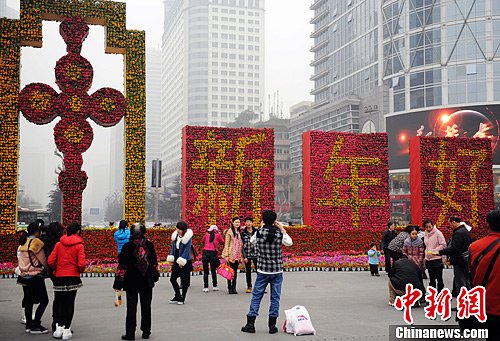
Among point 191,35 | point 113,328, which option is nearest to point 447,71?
point 113,328

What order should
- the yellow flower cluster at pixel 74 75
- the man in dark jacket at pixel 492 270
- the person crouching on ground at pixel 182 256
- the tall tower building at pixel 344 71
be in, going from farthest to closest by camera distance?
the tall tower building at pixel 344 71
the yellow flower cluster at pixel 74 75
the person crouching on ground at pixel 182 256
the man in dark jacket at pixel 492 270

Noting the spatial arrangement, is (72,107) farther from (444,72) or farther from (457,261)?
(444,72)

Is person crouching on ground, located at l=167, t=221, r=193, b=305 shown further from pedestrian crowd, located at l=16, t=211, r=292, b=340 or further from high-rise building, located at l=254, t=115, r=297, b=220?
high-rise building, located at l=254, t=115, r=297, b=220

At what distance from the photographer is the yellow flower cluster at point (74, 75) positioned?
18.1 metres

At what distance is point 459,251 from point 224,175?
11.0m

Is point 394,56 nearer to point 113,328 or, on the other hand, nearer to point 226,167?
point 226,167

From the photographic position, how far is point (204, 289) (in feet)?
44.3

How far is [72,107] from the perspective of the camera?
736 inches

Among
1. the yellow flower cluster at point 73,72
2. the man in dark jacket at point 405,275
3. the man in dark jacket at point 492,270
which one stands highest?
the yellow flower cluster at point 73,72

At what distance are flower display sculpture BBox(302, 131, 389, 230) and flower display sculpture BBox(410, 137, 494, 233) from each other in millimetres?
1363

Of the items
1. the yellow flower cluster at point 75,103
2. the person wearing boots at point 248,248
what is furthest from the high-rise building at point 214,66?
the person wearing boots at point 248,248

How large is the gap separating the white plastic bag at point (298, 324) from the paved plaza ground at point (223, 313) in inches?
4.9

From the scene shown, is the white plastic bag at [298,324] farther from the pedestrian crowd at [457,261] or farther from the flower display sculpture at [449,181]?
the flower display sculpture at [449,181]

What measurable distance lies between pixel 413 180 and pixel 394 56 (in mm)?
53636
